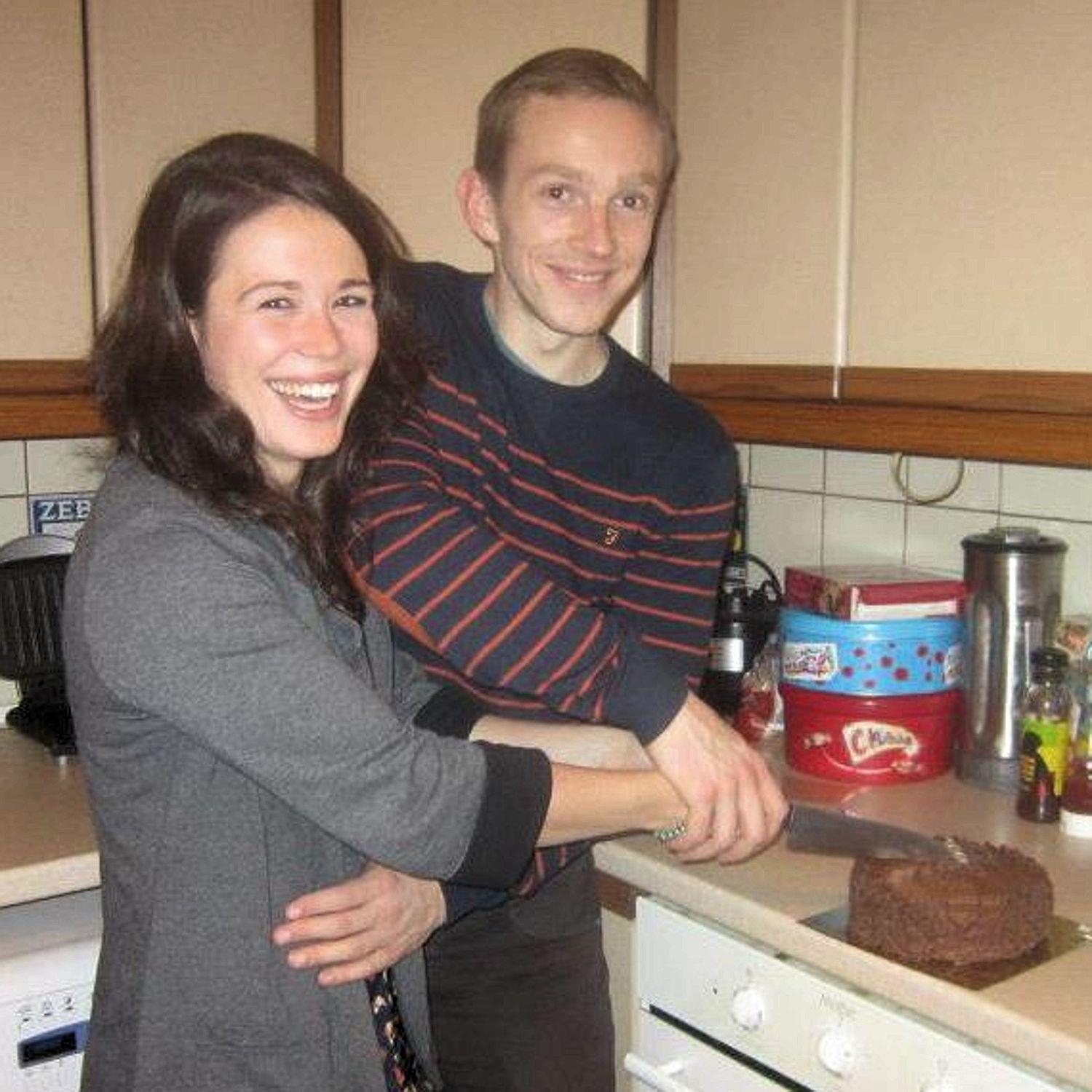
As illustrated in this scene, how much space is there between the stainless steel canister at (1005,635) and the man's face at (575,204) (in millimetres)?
623

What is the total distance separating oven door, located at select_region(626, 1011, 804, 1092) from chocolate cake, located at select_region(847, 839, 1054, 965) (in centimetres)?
19

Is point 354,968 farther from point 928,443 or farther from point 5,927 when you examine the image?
point 928,443

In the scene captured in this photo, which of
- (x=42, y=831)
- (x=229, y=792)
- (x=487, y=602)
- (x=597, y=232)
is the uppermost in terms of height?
(x=597, y=232)

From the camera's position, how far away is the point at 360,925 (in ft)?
3.46

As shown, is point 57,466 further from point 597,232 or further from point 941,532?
point 941,532

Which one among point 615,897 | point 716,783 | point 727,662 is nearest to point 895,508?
point 727,662

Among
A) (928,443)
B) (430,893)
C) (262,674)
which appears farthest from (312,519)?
(928,443)

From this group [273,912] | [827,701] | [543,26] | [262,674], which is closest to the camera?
[262,674]

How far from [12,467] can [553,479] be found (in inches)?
39.7

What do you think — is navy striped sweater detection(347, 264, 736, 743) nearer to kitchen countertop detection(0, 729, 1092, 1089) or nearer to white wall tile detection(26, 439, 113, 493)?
kitchen countertop detection(0, 729, 1092, 1089)

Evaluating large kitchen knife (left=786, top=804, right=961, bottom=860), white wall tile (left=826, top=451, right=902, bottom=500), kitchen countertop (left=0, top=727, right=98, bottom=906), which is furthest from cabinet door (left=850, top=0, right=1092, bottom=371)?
kitchen countertop (left=0, top=727, right=98, bottom=906)

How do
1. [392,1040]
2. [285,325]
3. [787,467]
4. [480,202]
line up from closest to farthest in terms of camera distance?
1. [285,325]
2. [392,1040]
3. [480,202]
4. [787,467]

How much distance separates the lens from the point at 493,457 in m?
1.34

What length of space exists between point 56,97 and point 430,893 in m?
1.05
